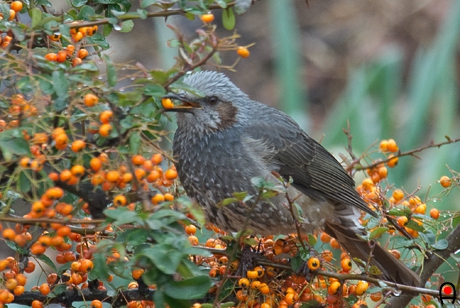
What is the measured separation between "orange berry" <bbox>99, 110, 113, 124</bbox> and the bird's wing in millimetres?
1405

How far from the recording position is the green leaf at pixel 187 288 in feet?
4.45

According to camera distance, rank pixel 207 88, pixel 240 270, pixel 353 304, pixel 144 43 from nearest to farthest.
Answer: pixel 353 304 → pixel 240 270 → pixel 207 88 → pixel 144 43

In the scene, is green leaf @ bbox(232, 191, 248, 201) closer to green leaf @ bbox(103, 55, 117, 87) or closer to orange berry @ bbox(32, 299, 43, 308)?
green leaf @ bbox(103, 55, 117, 87)

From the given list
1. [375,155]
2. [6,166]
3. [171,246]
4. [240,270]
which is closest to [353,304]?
[240,270]

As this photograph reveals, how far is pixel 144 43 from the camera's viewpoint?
287 inches

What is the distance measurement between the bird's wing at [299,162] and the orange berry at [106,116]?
1.40m

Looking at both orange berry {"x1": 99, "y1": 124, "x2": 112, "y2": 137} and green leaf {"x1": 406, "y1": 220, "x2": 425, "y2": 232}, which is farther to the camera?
green leaf {"x1": 406, "y1": 220, "x2": 425, "y2": 232}

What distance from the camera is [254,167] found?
2611mm

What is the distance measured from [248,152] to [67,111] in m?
1.31

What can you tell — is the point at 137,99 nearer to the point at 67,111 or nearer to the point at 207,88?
the point at 67,111

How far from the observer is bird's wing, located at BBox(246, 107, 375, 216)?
275cm

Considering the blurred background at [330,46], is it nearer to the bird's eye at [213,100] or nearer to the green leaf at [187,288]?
the bird's eye at [213,100]

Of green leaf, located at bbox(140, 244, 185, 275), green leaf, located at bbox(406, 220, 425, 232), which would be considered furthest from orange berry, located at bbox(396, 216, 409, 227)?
green leaf, located at bbox(140, 244, 185, 275)

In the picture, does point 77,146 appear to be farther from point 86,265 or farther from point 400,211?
point 400,211
